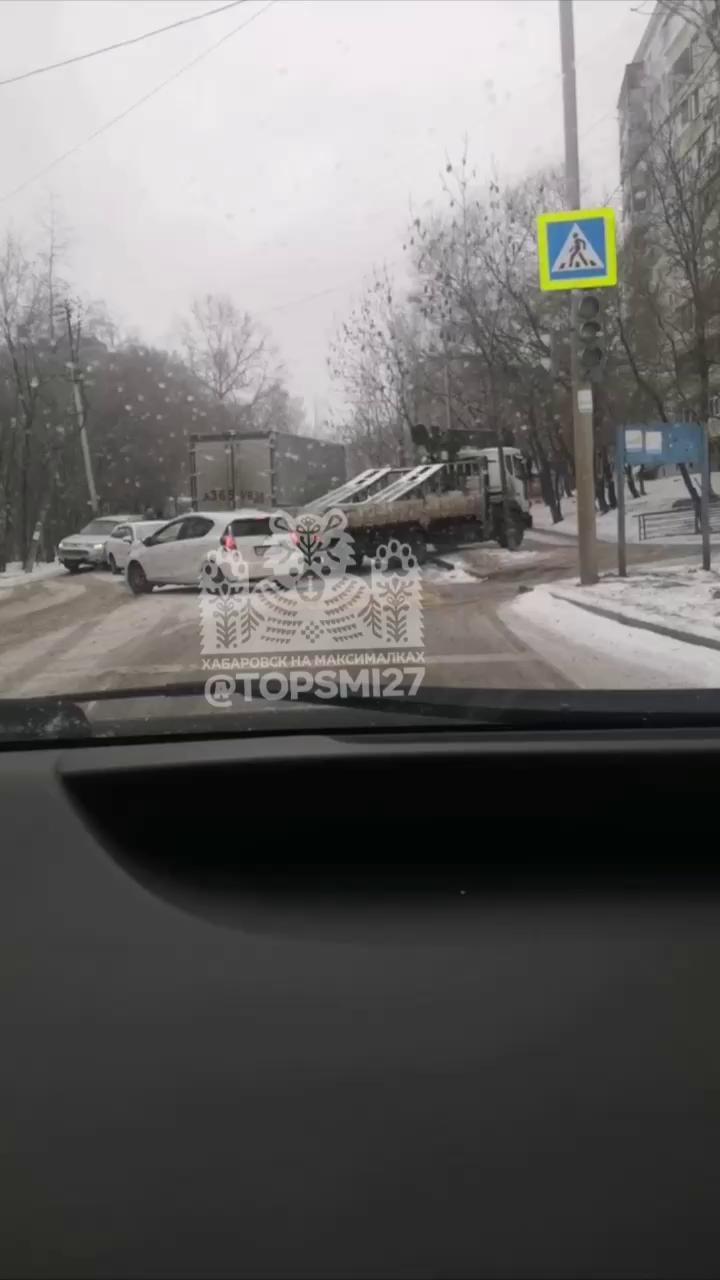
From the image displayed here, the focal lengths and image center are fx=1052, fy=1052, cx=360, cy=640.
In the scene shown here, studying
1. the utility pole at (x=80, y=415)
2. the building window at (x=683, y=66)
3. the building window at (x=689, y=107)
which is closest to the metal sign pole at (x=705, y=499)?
the building window at (x=689, y=107)

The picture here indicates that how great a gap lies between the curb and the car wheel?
195 centimetres

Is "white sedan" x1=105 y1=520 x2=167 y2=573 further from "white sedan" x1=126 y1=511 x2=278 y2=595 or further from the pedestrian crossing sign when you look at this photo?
the pedestrian crossing sign

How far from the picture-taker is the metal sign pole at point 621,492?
4.79 meters

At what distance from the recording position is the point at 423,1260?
4.89 feet

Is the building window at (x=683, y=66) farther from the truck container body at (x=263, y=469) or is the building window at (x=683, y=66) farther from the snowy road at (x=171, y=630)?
the truck container body at (x=263, y=469)

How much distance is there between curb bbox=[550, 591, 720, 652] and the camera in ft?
13.7

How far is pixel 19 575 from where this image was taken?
4.84m

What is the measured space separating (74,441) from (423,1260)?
4.02 metres

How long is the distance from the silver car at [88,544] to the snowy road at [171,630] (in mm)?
103

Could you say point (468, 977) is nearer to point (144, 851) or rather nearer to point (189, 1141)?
point (189, 1141)

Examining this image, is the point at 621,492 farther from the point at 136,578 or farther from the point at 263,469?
the point at 136,578

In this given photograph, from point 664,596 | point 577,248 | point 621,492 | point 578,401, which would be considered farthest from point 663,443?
point 577,248

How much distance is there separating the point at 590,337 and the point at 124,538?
233 centimetres

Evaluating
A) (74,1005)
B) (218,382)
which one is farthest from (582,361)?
(74,1005)
